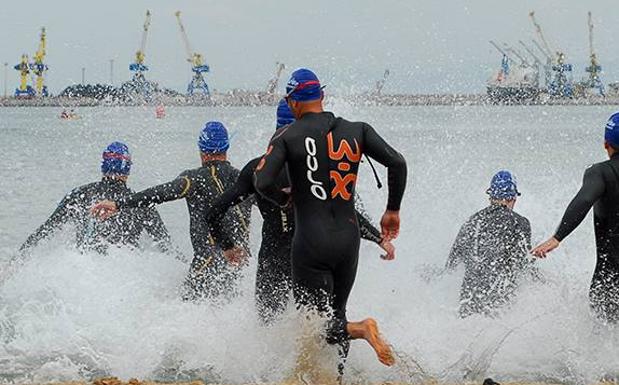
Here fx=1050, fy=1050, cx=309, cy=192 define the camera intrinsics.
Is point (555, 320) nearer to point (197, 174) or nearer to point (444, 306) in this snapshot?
point (444, 306)

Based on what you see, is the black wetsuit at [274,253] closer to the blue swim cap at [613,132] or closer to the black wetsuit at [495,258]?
the blue swim cap at [613,132]

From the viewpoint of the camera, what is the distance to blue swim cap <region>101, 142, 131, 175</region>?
31.8ft

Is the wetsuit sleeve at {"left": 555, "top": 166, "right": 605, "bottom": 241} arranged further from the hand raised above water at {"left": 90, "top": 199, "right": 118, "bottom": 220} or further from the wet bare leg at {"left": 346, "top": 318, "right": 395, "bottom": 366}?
the hand raised above water at {"left": 90, "top": 199, "right": 118, "bottom": 220}

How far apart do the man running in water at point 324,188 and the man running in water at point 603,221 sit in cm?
155

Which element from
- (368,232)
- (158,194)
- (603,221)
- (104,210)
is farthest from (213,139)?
(603,221)

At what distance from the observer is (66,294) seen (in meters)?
9.75

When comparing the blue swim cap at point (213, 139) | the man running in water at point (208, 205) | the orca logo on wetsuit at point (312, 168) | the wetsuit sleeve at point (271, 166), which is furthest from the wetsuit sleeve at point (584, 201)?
the blue swim cap at point (213, 139)

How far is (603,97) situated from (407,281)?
389 ft

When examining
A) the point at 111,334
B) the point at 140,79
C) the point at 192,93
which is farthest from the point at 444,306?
the point at 192,93

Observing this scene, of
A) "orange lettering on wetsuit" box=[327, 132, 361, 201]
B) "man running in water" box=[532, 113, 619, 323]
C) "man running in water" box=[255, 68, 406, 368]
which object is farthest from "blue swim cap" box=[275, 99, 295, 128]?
"man running in water" box=[532, 113, 619, 323]

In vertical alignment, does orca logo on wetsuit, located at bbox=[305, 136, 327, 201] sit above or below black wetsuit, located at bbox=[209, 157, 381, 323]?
above

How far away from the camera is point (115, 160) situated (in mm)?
9688

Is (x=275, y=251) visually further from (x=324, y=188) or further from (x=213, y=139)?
(x=213, y=139)

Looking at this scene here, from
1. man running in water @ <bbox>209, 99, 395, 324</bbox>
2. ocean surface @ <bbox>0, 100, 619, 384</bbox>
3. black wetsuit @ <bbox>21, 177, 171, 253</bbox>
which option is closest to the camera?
man running in water @ <bbox>209, 99, 395, 324</bbox>
